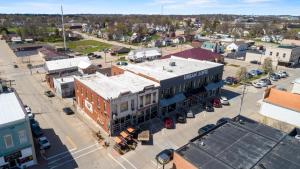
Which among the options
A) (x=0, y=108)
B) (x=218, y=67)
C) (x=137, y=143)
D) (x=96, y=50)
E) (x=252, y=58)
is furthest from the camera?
(x=96, y=50)

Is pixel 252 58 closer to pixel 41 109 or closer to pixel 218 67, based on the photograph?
pixel 218 67

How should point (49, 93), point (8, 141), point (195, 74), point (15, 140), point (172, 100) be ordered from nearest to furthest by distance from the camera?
1. point (8, 141)
2. point (15, 140)
3. point (172, 100)
4. point (195, 74)
5. point (49, 93)

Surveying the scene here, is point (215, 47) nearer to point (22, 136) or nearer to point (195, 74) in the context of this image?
point (195, 74)

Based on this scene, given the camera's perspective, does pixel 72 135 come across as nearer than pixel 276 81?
Yes

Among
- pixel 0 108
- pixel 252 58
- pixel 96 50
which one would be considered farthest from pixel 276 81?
pixel 96 50

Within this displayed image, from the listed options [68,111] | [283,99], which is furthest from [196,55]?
[68,111]

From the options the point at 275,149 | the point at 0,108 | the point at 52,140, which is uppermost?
the point at 0,108
